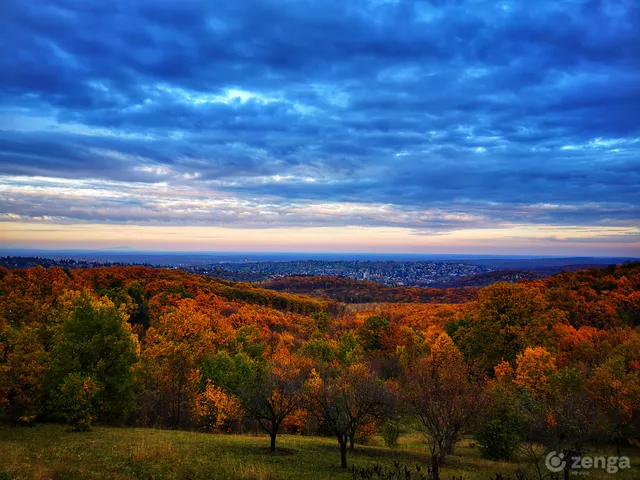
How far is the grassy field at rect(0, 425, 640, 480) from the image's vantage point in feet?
73.1

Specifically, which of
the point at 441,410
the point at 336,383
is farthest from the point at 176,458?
the point at 441,410

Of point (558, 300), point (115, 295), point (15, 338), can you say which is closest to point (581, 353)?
point (558, 300)

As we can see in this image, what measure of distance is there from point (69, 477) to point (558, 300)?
101 m

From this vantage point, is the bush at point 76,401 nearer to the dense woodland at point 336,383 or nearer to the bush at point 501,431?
the dense woodland at point 336,383

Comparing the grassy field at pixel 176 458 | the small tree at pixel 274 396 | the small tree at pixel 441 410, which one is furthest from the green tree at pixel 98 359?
the small tree at pixel 441 410

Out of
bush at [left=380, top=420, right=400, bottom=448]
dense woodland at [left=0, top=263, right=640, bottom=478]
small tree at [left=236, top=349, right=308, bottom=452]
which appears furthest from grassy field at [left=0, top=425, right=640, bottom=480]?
bush at [left=380, top=420, right=400, bottom=448]

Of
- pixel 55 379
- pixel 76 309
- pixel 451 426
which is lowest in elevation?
pixel 55 379

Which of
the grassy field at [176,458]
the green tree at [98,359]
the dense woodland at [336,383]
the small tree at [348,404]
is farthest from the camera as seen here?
the green tree at [98,359]

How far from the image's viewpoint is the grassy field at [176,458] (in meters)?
22.3

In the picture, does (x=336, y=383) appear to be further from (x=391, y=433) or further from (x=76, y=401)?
(x=76, y=401)

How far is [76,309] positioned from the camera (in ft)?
130

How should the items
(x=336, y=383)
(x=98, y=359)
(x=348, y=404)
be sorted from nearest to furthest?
(x=348, y=404) → (x=336, y=383) → (x=98, y=359)

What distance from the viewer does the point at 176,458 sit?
25281mm

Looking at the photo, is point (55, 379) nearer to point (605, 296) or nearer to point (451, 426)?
point (451, 426)
